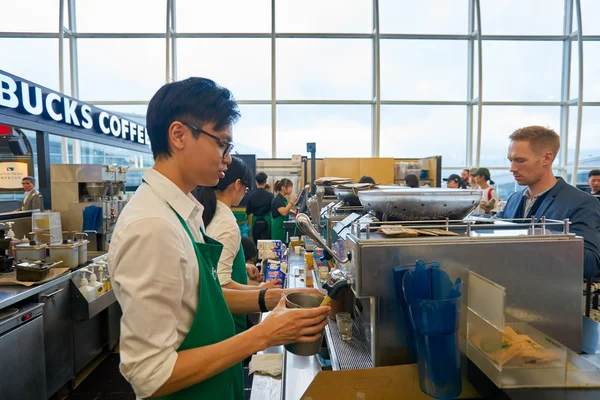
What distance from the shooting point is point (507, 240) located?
104cm

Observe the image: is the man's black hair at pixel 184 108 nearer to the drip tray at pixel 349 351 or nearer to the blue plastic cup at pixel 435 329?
the blue plastic cup at pixel 435 329

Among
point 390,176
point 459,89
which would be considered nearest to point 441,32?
point 459,89

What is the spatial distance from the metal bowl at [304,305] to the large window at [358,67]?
7048 millimetres

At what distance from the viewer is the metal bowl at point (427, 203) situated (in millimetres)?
1221

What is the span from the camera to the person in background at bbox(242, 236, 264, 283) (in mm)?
2477

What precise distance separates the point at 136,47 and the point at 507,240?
8.88 m

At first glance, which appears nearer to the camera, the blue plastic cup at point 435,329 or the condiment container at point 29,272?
the blue plastic cup at point 435,329

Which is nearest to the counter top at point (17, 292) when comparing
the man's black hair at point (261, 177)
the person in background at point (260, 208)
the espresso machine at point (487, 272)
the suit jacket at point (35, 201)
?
the suit jacket at point (35, 201)

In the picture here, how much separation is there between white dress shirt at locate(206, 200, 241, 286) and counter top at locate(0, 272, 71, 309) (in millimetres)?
1384

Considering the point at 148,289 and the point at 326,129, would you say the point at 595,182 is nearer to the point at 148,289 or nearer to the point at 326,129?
the point at 326,129

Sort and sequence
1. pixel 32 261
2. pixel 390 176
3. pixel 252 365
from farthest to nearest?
1. pixel 390 176
2. pixel 32 261
3. pixel 252 365

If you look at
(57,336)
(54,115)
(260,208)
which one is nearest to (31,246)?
(57,336)

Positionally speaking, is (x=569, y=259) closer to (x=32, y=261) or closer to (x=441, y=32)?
(x=32, y=261)

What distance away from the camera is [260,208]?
5609 millimetres
